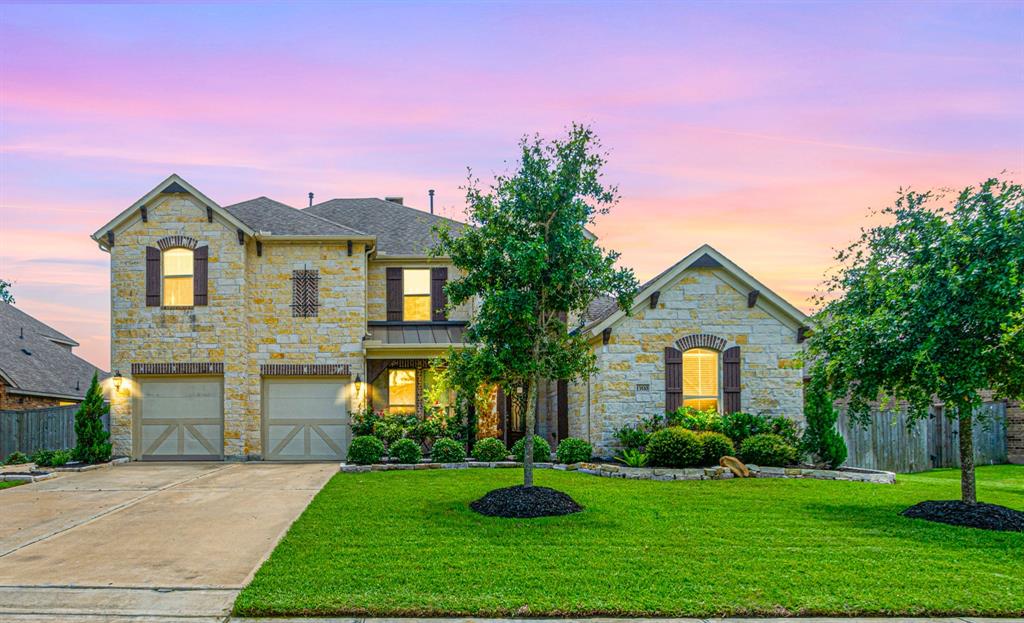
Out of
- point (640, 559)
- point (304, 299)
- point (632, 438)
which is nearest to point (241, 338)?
point (304, 299)

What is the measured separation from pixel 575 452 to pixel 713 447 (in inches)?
111

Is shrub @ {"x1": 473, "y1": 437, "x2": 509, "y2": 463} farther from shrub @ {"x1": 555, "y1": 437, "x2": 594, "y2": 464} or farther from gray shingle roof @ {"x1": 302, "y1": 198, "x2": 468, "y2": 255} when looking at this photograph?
gray shingle roof @ {"x1": 302, "y1": 198, "x2": 468, "y2": 255}

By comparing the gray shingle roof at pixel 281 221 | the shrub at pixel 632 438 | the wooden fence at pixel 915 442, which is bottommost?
the wooden fence at pixel 915 442

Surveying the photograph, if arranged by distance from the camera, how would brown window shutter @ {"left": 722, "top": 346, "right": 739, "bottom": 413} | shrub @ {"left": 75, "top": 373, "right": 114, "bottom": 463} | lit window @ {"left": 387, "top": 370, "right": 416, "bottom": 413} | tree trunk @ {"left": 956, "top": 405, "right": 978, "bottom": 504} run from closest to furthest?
tree trunk @ {"left": 956, "top": 405, "right": 978, "bottom": 504}
brown window shutter @ {"left": 722, "top": 346, "right": 739, "bottom": 413}
shrub @ {"left": 75, "top": 373, "right": 114, "bottom": 463}
lit window @ {"left": 387, "top": 370, "right": 416, "bottom": 413}

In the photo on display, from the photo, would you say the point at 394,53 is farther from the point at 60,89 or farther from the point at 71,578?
the point at 71,578

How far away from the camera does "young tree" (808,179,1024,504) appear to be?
9.49 meters

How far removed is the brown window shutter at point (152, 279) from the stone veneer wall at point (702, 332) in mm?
11021

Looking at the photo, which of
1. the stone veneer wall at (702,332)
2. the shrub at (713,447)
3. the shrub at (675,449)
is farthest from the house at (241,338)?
the shrub at (713,447)

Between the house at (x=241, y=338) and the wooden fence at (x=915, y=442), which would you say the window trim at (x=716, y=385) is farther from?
the house at (x=241, y=338)

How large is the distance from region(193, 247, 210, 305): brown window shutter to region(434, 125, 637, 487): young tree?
32.0 ft

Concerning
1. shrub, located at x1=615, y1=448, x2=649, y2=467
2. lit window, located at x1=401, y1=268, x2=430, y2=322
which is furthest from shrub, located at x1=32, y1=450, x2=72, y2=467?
shrub, located at x1=615, y1=448, x2=649, y2=467

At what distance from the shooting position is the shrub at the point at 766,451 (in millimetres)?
14742

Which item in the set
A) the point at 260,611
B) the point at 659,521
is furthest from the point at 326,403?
the point at 260,611

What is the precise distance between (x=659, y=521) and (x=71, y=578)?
685cm
